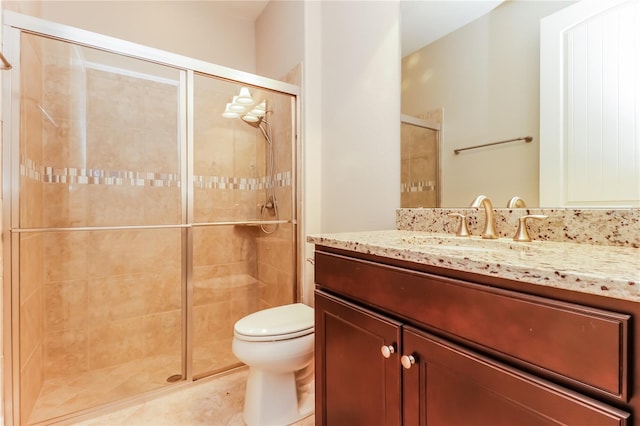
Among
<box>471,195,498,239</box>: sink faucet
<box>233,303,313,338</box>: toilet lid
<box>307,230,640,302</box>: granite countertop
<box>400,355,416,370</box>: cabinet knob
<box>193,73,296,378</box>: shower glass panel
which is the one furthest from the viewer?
<box>193,73,296,378</box>: shower glass panel

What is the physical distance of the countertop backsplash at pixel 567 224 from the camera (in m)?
0.79

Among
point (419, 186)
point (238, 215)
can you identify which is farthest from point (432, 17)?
point (238, 215)

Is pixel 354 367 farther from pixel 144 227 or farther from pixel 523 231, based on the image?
pixel 144 227

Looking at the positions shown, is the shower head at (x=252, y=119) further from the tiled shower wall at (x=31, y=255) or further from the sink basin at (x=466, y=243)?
the sink basin at (x=466, y=243)

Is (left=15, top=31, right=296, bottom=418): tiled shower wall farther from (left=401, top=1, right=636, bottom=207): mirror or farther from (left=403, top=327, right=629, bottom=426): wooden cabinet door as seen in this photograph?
(left=403, top=327, right=629, bottom=426): wooden cabinet door

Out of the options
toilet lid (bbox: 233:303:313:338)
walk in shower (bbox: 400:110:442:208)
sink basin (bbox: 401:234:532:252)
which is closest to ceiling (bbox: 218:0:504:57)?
walk in shower (bbox: 400:110:442:208)

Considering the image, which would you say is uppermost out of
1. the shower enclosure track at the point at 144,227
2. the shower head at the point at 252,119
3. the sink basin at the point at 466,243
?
the shower head at the point at 252,119

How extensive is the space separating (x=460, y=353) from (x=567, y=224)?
1.94 ft

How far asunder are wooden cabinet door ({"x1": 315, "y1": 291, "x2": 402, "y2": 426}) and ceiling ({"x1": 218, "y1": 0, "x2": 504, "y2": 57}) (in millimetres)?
1222

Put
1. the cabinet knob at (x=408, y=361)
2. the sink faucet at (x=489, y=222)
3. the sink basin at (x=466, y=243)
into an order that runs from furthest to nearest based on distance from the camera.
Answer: the sink faucet at (x=489, y=222) < the sink basin at (x=466, y=243) < the cabinet knob at (x=408, y=361)

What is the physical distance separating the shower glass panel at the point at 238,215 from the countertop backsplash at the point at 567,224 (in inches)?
44.1

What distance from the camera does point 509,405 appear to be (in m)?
0.54

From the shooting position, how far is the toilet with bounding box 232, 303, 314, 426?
1298mm

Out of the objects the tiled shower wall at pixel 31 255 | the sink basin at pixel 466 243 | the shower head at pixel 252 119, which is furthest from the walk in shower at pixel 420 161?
the tiled shower wall at pixel 31 255
